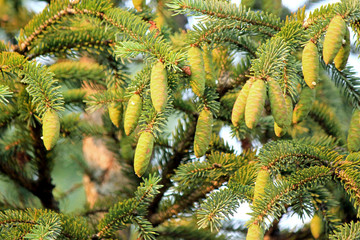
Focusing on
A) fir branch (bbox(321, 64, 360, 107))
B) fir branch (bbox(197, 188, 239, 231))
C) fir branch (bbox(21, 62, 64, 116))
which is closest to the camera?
fir branch (bbox(197, 188, 239, 231))

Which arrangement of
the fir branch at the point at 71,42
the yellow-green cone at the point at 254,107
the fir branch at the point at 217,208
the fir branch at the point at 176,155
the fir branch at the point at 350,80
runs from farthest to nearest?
the fir branch at the point at 176,155 → the fir branch at the point at 71,42 → the fir branch at the point at 350,80 → the fir branch at the point at 217,208 → the yellow-green cone at the point at 254,107

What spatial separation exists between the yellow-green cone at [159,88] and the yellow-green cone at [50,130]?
0.26 meters

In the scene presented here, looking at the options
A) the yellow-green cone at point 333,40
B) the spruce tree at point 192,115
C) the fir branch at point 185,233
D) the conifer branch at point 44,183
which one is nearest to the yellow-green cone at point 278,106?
the spruce tree at point 192,115

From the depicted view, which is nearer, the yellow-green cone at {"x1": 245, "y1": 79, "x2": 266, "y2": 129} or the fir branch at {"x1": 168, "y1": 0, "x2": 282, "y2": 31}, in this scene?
the yellow-green cone at {"x1": 245, "y1": 79, "x2": 266, "y2": 129}

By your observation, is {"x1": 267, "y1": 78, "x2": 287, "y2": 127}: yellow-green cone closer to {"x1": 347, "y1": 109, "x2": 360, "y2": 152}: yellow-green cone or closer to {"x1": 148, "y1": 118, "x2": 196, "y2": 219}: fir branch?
{"x1": 347, "y1": 109, "x2": 360, "y2": 152}: yellow-green cone

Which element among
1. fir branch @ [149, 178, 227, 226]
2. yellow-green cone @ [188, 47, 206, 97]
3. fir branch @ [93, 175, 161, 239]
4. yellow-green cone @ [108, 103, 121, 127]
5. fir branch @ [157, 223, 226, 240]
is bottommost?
fir branch @ [157, 223, 226, 240]

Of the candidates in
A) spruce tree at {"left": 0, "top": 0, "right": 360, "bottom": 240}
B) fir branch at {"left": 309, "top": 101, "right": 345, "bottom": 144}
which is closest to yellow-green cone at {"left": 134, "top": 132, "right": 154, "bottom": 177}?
spruce tree at {"left": 0, "top": 0, "right": 360, "bottom": 240}

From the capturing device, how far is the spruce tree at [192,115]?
0.95 meters

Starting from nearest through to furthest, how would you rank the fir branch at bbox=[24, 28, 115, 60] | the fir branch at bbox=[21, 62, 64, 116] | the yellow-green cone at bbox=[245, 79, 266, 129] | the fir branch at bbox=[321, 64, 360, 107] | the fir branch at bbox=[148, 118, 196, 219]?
the yellow-green cone at bbox=[245, 79, 266, 129]
the fir branch at bbox=[21, 62, 64, 116]
the fir branch at bbox=[321, 64, 360, 107]
the fir branch at bbox=[24, 28, 115, 60]
the fir branch at bbox=[148, 118, 196, 219]

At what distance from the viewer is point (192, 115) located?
1432 millimetres

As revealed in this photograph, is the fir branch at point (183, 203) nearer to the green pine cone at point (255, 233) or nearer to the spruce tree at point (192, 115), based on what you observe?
the spruce tree at point (192, 115)

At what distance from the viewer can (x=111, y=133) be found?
175 cm

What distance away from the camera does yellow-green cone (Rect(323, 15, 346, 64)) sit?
877 mm

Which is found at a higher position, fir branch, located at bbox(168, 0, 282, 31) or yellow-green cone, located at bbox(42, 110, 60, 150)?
fir branch, located at bbox(168, 0, 282, 31)
